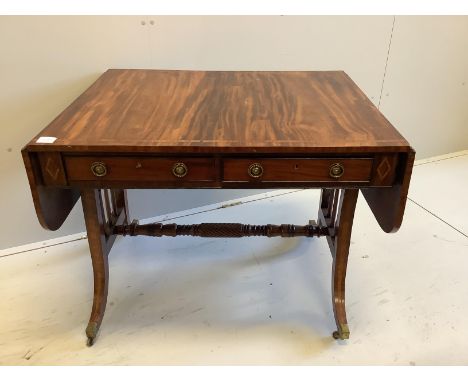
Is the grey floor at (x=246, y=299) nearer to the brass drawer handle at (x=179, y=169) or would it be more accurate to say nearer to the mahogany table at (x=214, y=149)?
the mahogany table at (x=214, y=149)

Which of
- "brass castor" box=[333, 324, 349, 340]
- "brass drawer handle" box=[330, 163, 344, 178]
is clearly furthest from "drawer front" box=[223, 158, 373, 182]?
"brass castor" box=[333, 324, 349, 340]

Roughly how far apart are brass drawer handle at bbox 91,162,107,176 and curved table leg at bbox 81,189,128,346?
23 centimetres

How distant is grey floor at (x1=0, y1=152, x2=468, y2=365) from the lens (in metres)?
1.44

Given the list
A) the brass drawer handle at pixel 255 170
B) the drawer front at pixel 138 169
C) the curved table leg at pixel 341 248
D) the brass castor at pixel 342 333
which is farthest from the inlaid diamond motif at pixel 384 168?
the brass castor at pixel 342 333

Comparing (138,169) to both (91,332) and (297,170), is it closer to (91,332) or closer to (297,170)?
(297,170)

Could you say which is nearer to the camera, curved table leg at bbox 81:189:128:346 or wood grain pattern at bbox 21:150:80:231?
wood grain pattern at bbox 21:150:80:231

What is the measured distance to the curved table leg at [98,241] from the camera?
137 centimetres

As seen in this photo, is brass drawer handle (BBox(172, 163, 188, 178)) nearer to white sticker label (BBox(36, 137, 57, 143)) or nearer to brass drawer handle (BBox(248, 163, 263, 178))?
brass drawer handle (BBox(248, 163, 263, 178))

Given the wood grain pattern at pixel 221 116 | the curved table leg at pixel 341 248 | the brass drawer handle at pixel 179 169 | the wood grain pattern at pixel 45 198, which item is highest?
the wood grain pattern at pixel 221 116

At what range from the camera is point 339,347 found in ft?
4.81

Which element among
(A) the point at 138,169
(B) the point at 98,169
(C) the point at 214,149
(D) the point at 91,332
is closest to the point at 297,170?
(C) the point at 214,149

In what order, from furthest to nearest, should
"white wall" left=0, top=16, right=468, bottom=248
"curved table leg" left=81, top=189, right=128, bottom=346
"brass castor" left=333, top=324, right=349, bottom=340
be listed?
"white wall" left=0, top=16, right=468, bottom=248
"brass castor" left=333, top=324, right=349, bottom=340
"curved table leg" left=81, top=189, right=128, bottom=346

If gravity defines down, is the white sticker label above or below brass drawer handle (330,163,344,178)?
above
